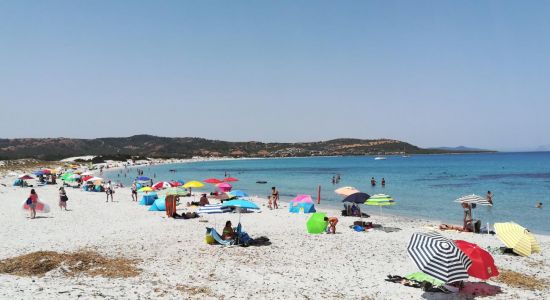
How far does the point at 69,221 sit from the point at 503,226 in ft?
66.1

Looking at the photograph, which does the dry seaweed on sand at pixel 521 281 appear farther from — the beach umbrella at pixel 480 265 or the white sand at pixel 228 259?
the beach umbrella at pixel 480 265

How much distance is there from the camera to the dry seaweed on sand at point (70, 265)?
34.5 ft

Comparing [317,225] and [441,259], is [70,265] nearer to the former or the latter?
[441,259]

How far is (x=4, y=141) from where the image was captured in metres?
176

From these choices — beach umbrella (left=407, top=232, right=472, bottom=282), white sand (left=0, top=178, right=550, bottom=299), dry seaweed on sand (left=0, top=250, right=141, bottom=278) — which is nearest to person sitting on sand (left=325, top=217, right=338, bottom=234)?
white sand (left=0, top=178, right=550, bottom=299)

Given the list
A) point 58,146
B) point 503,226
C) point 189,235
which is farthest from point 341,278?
point 58,146

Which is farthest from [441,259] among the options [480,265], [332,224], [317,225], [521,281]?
[317,225]

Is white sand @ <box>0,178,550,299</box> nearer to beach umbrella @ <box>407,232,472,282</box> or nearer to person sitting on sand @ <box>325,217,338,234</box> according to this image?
person sitting on sand @ <box>325,217,338,234</box>

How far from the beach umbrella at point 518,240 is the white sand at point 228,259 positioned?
40cm

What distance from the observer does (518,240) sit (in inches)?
522

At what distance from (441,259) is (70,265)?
980 centimetres

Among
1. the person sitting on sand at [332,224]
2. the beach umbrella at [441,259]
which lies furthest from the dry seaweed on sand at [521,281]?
the person sitting on sand at [332,224]

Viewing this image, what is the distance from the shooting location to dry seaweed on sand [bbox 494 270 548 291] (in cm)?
1045

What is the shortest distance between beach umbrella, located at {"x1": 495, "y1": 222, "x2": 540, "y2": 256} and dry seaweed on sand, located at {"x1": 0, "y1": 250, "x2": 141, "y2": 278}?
12037mm
